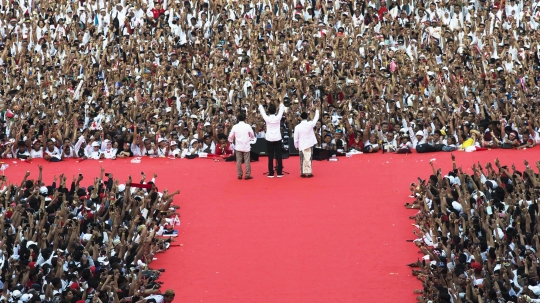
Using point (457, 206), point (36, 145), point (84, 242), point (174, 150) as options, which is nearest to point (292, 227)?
point (457, 206)

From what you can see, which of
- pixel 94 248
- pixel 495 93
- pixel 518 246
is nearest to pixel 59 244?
pixel 94 248

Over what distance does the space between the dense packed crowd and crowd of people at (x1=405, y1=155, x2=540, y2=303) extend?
5797 mm

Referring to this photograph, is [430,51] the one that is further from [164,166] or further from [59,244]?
[59,244]

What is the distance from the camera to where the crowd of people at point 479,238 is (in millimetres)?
12227

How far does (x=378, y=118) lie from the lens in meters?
22.6

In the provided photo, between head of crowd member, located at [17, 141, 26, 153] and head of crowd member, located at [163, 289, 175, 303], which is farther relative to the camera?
head of crowd member, located at [17, 141, 26, 153]

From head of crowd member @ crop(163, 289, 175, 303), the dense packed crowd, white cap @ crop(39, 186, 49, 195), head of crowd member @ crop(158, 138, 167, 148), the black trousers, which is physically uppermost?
the dense packed crowd

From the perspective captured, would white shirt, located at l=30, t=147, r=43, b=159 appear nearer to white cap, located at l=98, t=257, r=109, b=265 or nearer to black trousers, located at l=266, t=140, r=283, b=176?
black trousers, located at l=266, t=140, r=283, b=176

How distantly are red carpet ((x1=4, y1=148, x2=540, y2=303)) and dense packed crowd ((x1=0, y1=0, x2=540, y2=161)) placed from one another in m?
0.85

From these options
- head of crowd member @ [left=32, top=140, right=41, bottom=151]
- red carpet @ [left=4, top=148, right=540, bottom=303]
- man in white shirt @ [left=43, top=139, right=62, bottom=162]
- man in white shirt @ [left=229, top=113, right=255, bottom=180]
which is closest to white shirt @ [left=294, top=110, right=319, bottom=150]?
red carpet @ [left=4, top=148, right=540, bottom=303]

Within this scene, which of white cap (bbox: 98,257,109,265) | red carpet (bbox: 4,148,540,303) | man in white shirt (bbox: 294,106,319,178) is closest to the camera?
white cap (bbox: 98,257,109,265)

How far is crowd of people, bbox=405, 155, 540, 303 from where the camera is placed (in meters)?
12.2

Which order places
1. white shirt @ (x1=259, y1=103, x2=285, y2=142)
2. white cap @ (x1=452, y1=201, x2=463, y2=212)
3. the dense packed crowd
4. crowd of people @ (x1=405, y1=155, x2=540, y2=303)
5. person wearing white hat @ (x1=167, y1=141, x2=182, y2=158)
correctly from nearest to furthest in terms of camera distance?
crowd of people @ (x1=405, y1=155, x2=540, y2=303), white cap @ (x1=452, y1=201, x2=463, y2=212), white shirt @ (x1=259, y1=103, x2=285, y2=142), person wearing white hat @ (x1=167, y1=141, x2=182, y2=158), the dense packed crowd

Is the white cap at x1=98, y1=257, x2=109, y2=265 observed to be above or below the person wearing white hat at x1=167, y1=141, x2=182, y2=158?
below
